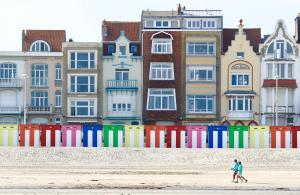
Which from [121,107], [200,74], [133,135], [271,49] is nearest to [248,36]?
[271,49]

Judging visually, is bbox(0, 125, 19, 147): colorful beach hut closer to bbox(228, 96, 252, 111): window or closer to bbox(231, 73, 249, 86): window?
bbox(228, 96, 252, 111): window

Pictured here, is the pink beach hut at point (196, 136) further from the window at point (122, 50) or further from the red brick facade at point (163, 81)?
the window at point (122, 50)

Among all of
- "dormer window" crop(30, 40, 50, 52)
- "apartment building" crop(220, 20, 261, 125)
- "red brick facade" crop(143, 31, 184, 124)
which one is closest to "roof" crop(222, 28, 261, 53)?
"apartment building" crop(220, 20, 261, 125)

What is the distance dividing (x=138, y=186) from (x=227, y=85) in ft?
114

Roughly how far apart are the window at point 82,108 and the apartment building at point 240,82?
42.8ft

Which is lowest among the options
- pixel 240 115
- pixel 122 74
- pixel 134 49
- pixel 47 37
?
pixel 240 115

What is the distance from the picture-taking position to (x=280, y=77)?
260 ft

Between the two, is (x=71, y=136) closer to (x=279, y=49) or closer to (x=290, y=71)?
(x=279, y=49)

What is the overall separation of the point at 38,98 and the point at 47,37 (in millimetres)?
6466

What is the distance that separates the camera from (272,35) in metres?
→ 79.6

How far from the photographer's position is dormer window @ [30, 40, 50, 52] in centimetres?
8079

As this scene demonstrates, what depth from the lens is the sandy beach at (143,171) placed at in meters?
45.6

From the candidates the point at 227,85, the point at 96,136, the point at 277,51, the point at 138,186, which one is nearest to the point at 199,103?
the point at 227,85

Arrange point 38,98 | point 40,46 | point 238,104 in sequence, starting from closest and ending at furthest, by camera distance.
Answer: point 238,104, point 38,98, point 40,46
